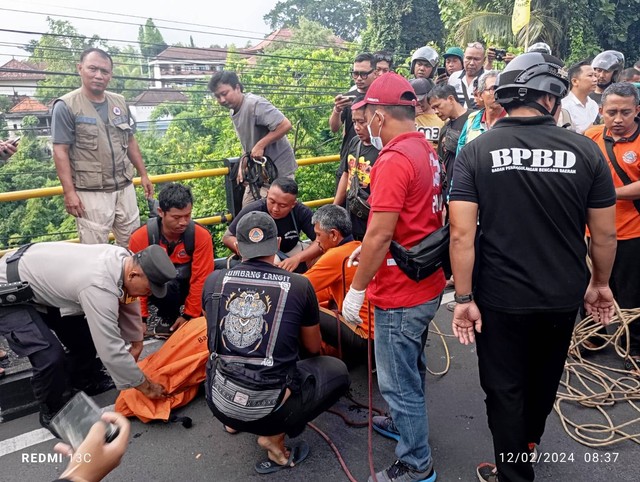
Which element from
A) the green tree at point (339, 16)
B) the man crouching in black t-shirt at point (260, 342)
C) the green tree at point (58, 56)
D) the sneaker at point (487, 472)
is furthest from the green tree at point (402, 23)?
the green tree at point (339, 16)

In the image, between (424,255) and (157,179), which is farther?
(157,179)

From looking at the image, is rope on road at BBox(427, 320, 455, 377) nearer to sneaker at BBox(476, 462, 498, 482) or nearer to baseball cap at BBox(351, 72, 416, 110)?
sneaker at BBox(476, 462, 498, 482)

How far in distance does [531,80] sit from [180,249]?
2.89 m

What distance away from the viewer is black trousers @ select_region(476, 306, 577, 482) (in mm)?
2324

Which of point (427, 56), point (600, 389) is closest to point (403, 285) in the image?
point (600, 389)

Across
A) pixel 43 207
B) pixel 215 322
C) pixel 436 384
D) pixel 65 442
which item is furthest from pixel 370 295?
pixel 43 207

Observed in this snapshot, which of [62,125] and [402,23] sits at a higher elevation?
[402,23]

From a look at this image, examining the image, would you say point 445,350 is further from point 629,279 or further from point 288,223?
point 288,223

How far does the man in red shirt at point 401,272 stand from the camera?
240cm

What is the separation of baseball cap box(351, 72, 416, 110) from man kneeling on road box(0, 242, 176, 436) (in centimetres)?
143

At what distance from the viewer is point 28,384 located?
3354 millimetres

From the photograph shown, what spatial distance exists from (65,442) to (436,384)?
8.44 ft

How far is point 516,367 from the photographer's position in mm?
2363
